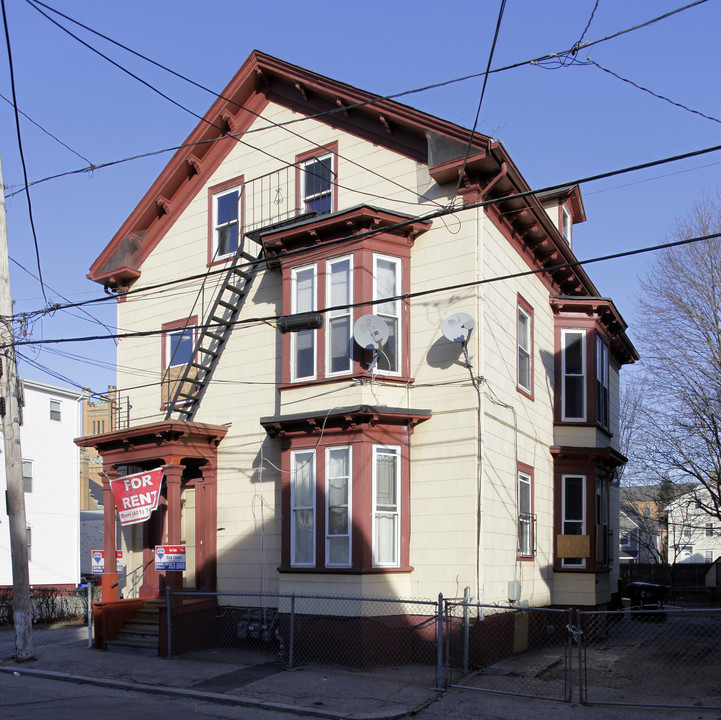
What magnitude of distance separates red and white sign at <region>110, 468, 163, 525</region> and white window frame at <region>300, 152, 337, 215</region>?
6207mm

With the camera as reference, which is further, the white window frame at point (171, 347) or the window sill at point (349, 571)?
the white window frame at point (171, 347)

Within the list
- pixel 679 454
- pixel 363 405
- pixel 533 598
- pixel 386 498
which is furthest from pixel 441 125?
pixel 679 454

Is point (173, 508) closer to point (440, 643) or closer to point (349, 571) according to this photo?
point (349, 571)

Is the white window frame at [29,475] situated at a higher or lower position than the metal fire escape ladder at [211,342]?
lower

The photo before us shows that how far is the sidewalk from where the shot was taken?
10.7 meters

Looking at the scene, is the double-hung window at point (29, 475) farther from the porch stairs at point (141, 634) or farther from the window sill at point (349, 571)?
the window sill at point (349, 571)

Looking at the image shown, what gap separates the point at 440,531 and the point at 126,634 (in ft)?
21.7

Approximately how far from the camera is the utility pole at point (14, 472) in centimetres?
1425

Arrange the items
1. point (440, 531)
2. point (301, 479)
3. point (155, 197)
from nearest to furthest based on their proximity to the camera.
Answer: point (440, 531) → point (301, 479) → point (155, 197)

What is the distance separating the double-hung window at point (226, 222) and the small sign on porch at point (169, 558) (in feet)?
21.7

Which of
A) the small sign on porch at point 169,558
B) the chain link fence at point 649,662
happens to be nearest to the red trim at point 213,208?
the small sign on porch at point 169,558

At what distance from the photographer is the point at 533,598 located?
1636cm

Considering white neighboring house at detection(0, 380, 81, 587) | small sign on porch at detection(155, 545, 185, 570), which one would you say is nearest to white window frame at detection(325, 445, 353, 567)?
small sign on porch at detection(155, 545, 185, 570)

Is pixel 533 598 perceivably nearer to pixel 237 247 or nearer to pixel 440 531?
pixel 440 531
